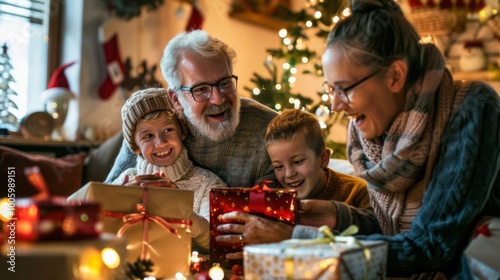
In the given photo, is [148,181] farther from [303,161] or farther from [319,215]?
[303,161]

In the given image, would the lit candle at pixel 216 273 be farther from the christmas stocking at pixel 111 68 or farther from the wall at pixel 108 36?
the christmas stocking at pixel 111 68

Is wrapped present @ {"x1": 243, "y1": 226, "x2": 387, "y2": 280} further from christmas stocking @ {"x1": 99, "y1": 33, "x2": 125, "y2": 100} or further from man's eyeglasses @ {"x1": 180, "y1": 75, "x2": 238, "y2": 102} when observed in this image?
christmas stocking @ {"x1": 99, "y1": 33, "x2": 125, "y2": 100}

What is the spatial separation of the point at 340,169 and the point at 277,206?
1153 millimetres

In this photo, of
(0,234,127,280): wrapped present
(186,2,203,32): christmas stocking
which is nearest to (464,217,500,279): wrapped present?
(0,234,127,280): wrapped present

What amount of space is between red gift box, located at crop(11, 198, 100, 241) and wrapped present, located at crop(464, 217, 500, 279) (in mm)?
785

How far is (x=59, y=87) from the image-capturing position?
420cm

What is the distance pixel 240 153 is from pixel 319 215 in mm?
614

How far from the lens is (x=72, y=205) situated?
0.95 m

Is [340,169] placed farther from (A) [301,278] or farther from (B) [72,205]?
(B) [72,205]

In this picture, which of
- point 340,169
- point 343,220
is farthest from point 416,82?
point 340,169

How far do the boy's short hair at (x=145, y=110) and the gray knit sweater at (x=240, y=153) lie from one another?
0.12 m

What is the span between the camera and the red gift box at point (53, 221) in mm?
911

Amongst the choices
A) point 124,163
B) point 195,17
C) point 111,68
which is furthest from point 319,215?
point 195,17

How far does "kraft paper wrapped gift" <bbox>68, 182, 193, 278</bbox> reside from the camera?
4.62ft
